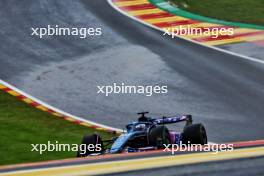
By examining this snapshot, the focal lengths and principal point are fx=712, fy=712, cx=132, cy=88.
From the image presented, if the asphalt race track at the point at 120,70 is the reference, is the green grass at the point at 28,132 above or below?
below

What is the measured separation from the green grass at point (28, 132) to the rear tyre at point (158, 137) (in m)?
2.61

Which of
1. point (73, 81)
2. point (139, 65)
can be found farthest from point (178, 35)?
point (73, 81)

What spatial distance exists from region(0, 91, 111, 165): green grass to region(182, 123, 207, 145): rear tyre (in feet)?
9.71

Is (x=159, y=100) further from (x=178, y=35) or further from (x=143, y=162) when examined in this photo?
(x=143, y=162)

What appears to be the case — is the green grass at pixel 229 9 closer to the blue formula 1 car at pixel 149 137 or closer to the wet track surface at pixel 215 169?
the blue formula 1 car at pixel 149 137

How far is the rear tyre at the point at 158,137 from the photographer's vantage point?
12212 millimetres

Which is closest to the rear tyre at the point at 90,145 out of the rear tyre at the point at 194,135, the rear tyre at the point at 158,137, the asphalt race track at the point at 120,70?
the rear tyre at the point at 158,137

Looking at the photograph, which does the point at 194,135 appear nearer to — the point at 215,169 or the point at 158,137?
the point at 158,137

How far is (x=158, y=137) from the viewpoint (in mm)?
12234

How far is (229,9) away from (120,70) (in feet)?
19.7

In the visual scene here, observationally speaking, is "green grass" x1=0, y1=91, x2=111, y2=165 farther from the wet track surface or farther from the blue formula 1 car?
the wet track surface

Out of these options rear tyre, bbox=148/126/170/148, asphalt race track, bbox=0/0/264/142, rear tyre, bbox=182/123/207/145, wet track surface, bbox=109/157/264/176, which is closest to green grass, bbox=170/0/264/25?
asphalt race track, bbox=0/0/264/142

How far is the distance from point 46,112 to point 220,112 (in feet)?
13.7

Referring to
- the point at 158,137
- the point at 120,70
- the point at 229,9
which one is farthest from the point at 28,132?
the point at 229,9
